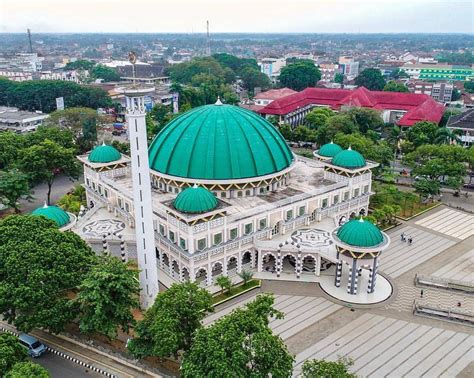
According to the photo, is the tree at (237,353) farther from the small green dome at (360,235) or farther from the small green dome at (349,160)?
the small green dome at (349,160)

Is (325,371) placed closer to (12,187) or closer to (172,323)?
(172,323)

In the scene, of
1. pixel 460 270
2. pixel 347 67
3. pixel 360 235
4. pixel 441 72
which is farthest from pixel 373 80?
pixel 360 235

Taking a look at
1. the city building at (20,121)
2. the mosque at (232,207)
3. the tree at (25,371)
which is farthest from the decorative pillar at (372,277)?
the city building at (20,121)

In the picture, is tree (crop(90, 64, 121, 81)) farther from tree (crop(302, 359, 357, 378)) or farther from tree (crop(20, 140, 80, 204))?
tree (crop(302, 359, 357, 378))

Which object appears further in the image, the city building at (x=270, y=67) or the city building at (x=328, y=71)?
the city building at (x=270, y=67)

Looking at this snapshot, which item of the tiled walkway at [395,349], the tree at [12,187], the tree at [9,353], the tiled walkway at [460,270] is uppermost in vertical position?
the tree at [12,187]

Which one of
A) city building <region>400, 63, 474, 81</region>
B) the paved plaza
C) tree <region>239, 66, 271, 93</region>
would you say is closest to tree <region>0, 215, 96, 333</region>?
the paved plaza

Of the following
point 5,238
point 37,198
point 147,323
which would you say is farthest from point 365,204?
point 37,198
